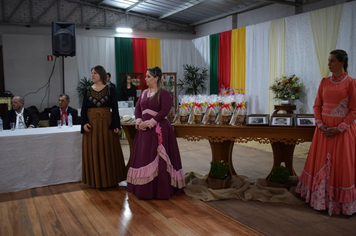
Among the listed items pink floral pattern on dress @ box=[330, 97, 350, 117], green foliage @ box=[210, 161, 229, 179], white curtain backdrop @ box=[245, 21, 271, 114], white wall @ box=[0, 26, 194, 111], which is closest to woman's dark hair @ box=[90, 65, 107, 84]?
green foliage @ box=[210, 161, 229, 179]

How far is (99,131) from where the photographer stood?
12.5 feet

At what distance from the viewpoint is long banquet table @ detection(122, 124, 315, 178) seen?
11.2 feet

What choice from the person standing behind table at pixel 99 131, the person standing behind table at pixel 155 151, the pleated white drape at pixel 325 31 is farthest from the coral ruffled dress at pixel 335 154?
the pleated white drape at pixel 325 31

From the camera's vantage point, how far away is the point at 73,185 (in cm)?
408

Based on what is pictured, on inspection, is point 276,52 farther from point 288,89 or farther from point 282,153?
point 282,153

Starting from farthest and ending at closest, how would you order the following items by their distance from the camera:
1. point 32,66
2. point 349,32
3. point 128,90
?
point 128,90
point 32,66
point 349,32

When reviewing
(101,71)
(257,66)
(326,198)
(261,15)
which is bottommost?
(326,198)

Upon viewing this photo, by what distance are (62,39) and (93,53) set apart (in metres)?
3.40

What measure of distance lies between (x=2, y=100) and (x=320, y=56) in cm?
748

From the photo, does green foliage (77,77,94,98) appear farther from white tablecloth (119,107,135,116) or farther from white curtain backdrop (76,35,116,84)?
white tablecloth (119,107,135,116)

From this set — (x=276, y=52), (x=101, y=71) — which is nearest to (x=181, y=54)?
(x=276, y=52)

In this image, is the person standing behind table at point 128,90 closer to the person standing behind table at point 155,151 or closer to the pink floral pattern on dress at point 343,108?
the person standing behind table at point 155,151

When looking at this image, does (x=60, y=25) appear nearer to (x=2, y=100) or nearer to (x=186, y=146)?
(x=2, y=100)

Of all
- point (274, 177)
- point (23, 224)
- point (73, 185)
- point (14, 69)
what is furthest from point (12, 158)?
point (14, 69)
